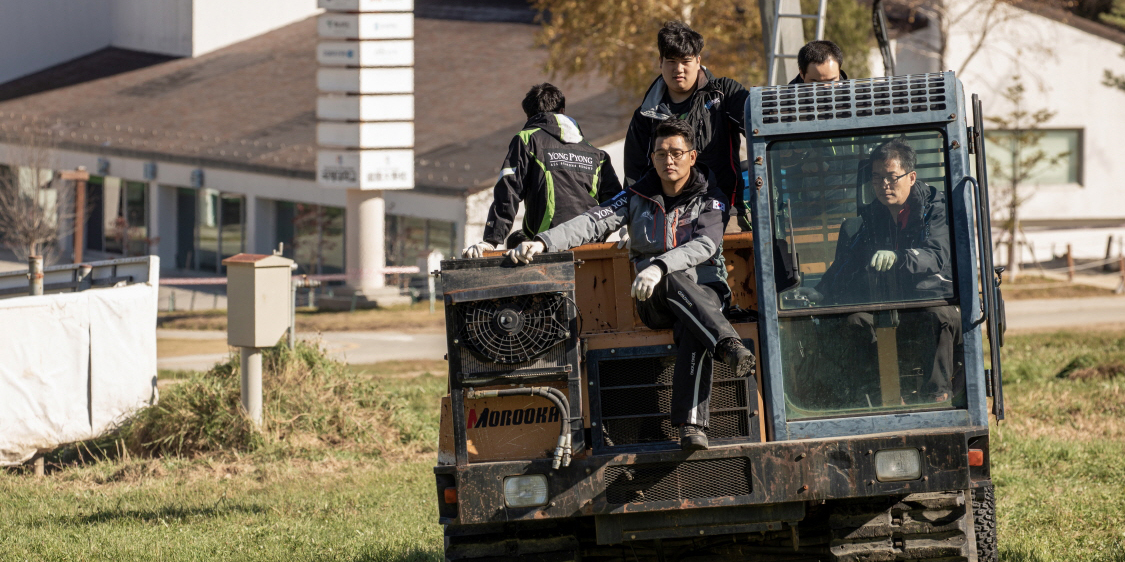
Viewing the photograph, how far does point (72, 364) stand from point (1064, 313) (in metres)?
17.5

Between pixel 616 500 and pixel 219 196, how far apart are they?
3291cm

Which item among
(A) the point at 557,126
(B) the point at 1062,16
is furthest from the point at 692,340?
(B) the point at 1062,16

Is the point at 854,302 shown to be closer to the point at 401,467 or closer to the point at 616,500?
the point at 616,500

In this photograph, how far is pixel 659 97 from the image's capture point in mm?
6598

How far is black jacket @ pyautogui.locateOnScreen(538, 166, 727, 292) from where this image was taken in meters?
5.44

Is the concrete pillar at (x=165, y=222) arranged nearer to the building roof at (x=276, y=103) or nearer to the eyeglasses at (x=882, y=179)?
the building roof at (x=276, y=103)

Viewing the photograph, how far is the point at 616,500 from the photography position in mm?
5277

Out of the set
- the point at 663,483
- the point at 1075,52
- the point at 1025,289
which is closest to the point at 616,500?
the point at 663,483

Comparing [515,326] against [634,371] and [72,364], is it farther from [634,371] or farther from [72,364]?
[72,364]

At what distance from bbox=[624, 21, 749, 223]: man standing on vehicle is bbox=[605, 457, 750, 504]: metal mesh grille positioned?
1.57m

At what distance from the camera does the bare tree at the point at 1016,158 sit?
1147 inches

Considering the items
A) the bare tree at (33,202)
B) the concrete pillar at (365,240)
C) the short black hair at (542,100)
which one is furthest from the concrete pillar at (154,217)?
the short black hair at (542,100)

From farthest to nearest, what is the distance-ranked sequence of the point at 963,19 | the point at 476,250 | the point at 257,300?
the point at 963,19 < the point at 257,300 < the point at 476,250

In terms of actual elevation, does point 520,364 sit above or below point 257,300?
below
